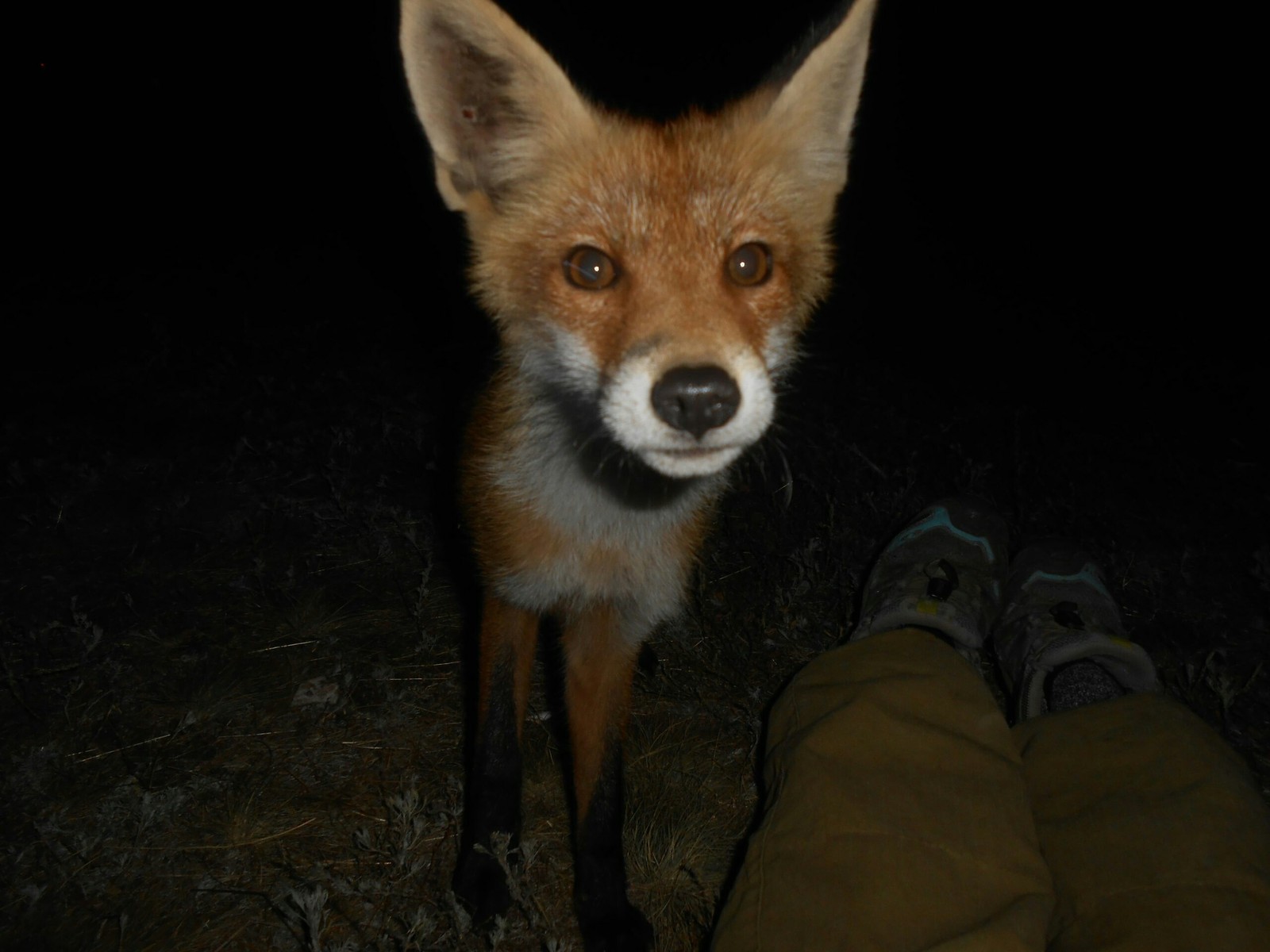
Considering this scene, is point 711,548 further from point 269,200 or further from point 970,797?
point 269,200

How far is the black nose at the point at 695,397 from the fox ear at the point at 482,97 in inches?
29.2

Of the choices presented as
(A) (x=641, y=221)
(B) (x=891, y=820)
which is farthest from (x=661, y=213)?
(B) (x=891, y=820)

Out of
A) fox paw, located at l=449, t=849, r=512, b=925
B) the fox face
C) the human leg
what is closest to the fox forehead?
the fox face

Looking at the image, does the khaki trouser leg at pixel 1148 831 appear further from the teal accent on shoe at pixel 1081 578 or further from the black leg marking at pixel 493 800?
the black leg marking at pixel 493 800

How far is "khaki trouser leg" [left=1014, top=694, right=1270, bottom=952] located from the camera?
4.11ft

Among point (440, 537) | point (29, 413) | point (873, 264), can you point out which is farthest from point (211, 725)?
point (873, 264)

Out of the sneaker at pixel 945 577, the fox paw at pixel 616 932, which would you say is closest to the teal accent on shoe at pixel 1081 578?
the sneaker at pixel 945 577

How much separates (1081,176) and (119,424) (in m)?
9.16

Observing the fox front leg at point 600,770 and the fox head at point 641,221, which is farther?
the fox front leg at point 600,770

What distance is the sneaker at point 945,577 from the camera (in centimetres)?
244

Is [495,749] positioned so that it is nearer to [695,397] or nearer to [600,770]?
[600,770]

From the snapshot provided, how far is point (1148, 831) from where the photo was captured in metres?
1.42

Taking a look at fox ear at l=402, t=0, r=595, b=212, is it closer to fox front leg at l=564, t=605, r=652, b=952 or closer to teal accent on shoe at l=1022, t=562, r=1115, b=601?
fox front leg at l=564, t=605, r=652, b=952

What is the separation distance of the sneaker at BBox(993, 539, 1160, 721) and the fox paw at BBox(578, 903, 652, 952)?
1.34 m
